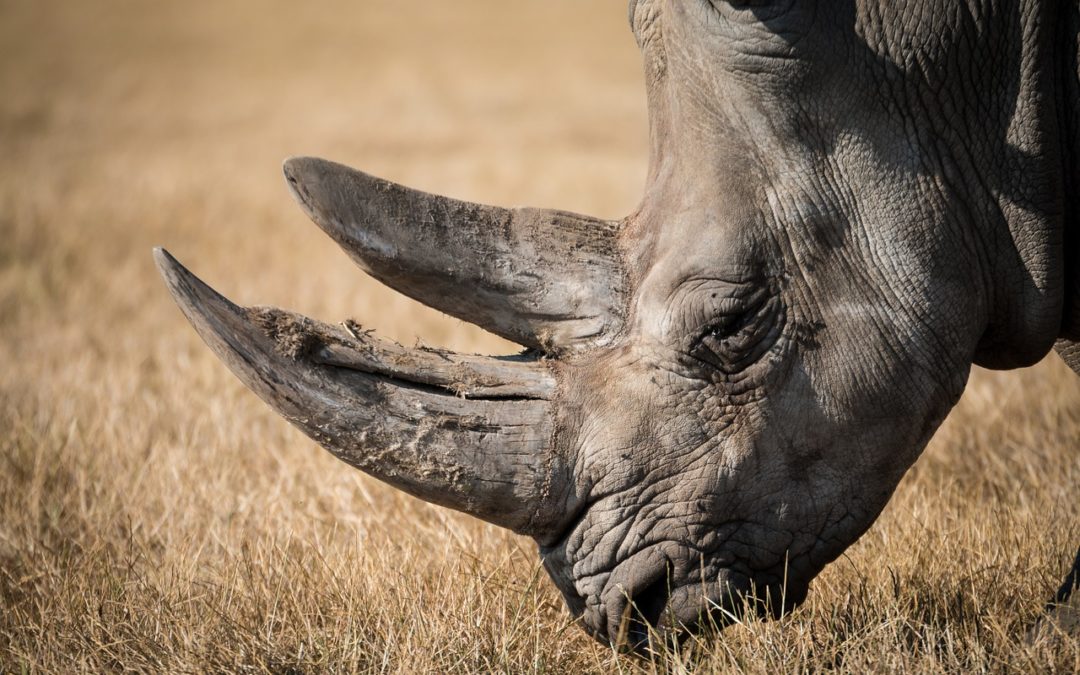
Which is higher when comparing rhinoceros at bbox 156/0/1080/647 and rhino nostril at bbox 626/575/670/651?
rhinoceros at bbox 156/0/1080/647

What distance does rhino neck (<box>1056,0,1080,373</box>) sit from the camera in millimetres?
2912

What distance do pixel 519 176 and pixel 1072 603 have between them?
9.00 m

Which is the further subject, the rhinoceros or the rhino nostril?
the rhino nostril

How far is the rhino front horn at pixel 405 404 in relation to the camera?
2674 mm

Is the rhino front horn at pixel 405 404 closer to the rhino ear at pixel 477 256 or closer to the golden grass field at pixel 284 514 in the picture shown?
the rhino ear at pixel 477 256

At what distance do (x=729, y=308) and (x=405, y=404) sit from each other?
2.69ft

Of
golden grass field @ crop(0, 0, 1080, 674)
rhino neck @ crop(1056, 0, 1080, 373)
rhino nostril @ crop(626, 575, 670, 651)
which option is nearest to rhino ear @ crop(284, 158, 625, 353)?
rhino nostril @ crop(626, 575, 670, 651)

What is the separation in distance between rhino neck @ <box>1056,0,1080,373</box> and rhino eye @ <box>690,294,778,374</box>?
881 mm

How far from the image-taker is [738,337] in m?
2.79

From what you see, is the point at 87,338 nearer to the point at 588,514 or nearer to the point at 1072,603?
the point at 588,514

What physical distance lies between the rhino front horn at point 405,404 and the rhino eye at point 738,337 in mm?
392

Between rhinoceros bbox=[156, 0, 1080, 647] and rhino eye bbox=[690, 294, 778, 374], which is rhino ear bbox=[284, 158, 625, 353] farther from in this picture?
rhino eye bbox=[690, 294, 778, 374]

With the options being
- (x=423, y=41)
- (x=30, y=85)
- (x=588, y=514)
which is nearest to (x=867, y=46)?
(x=588, y=514)

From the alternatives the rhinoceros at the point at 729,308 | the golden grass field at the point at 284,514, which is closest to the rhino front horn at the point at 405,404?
the rhinoceros at the point at 729,308
